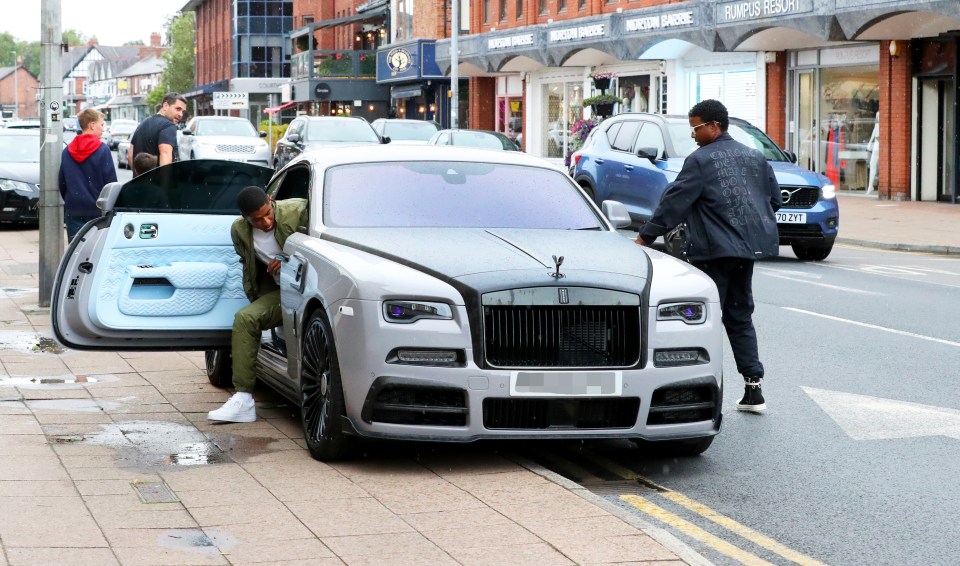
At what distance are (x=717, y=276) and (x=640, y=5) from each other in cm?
3318

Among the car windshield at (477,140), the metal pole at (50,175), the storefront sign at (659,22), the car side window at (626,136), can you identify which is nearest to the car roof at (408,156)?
the metal pole at (50,175)

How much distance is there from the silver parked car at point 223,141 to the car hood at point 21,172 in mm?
9901

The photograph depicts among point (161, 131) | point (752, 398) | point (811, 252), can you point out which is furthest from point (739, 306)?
point (811, 252)

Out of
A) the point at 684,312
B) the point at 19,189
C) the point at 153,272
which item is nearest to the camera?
the point at 684,312

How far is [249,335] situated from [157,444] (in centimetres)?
94

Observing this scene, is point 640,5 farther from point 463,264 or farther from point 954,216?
point 463,264

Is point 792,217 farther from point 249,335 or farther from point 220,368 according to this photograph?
point 249,335

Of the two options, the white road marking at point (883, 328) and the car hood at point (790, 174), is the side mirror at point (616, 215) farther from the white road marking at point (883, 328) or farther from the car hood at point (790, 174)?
the car hood at point (790, 174)

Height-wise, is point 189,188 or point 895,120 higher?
point 895,120

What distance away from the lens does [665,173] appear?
19078mm

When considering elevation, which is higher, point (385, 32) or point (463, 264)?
point (385, 32)

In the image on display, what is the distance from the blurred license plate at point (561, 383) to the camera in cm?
660

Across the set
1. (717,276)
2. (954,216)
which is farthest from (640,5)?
(717,276)

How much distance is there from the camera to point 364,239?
7.42 m
